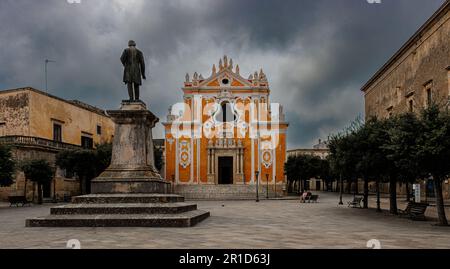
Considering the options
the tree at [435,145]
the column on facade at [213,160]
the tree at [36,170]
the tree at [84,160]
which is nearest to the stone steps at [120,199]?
the tree at [435,145]

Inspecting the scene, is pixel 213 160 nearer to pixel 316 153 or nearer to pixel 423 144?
pixel 423 144

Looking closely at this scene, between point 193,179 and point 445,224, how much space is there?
105 feet

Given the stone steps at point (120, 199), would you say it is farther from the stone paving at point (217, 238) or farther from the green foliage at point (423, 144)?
the green foliage at point (423, 144)

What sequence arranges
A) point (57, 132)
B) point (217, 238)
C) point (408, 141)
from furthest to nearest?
point (57, 132), point (408, 141), point (217, 238)

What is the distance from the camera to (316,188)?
7994 cm

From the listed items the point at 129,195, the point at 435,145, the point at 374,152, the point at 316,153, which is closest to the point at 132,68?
the point at 129,195

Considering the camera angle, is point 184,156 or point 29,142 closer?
point 29,142

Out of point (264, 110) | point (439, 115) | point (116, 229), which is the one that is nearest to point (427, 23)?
point (264, 110)

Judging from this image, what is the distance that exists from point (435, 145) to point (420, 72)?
22.4 metres

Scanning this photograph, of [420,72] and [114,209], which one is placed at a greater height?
[420,72]

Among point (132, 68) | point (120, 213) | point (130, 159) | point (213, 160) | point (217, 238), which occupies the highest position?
point (132, 68)

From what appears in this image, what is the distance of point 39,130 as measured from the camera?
3547cm

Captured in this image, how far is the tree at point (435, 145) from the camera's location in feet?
41.9

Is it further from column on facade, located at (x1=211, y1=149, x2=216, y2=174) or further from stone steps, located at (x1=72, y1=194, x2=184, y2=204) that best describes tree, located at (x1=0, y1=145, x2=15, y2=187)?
column on facade, located at (x1=211, y1=149, x2=216, y2=174)
